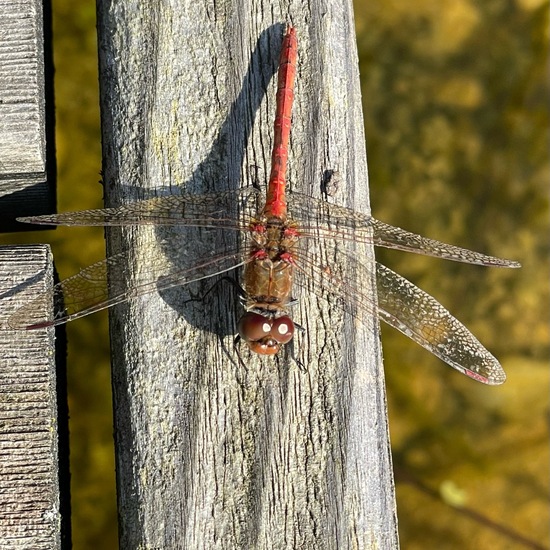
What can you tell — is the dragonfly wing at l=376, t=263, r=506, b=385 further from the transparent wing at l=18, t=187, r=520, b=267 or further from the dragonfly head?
the dragonfly head

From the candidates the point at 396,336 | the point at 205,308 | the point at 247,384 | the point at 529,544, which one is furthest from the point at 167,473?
the point at 529,544

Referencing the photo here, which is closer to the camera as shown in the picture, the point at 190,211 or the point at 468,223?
the point at 190,211

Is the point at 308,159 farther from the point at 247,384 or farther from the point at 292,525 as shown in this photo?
the point at 292,525

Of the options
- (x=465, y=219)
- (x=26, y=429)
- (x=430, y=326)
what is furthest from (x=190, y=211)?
(x=465, y=219)

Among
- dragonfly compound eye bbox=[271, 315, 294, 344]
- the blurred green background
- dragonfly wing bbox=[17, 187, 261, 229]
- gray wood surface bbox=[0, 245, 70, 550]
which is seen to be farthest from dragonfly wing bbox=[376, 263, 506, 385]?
the blurred green background

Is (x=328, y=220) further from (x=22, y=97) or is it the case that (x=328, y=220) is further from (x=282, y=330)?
(x=22, y=97)

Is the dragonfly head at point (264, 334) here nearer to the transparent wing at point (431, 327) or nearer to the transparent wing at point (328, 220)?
the transparent wing at point (328, 220)
